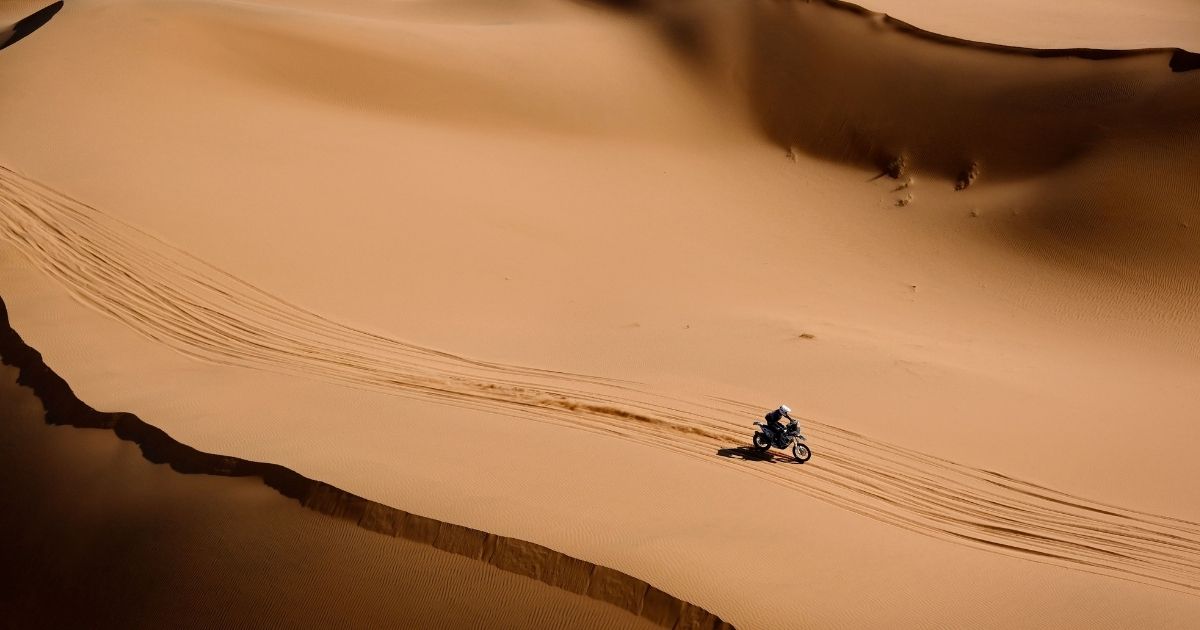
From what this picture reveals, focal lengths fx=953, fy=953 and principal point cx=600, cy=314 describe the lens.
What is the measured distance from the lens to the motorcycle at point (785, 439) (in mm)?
7762

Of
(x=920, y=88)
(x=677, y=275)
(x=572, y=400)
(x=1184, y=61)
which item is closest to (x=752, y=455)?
(x=572, y=400)

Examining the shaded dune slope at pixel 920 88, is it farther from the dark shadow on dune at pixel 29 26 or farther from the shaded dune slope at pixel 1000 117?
the dark shadow on dune at pixel 29 26

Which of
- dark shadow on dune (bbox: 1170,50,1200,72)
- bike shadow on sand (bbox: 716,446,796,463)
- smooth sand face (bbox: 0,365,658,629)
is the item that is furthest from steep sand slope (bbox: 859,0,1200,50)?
smooth sand face (bbox: 0,365,658,629)

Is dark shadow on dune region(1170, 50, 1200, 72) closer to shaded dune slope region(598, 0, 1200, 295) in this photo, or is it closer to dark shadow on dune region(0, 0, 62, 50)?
shaded dune slope region(598, 0, 1200, 295)

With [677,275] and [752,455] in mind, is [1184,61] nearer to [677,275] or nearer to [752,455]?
[677,275]

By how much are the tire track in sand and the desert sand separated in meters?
0.05

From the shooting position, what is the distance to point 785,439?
7.76 meters

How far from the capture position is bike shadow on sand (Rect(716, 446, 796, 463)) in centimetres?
775

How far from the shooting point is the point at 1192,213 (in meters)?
13.0

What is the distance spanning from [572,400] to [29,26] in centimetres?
1690

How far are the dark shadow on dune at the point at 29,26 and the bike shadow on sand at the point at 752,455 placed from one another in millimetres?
16103

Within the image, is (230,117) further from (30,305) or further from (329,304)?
(30,305)

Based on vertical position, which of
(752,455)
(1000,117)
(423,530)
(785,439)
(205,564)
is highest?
(1000,117)

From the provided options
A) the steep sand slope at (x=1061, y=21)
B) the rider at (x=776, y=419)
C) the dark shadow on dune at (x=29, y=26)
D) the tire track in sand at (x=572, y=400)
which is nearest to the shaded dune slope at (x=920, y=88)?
the steep sand slope at (x=1061, y=21)
